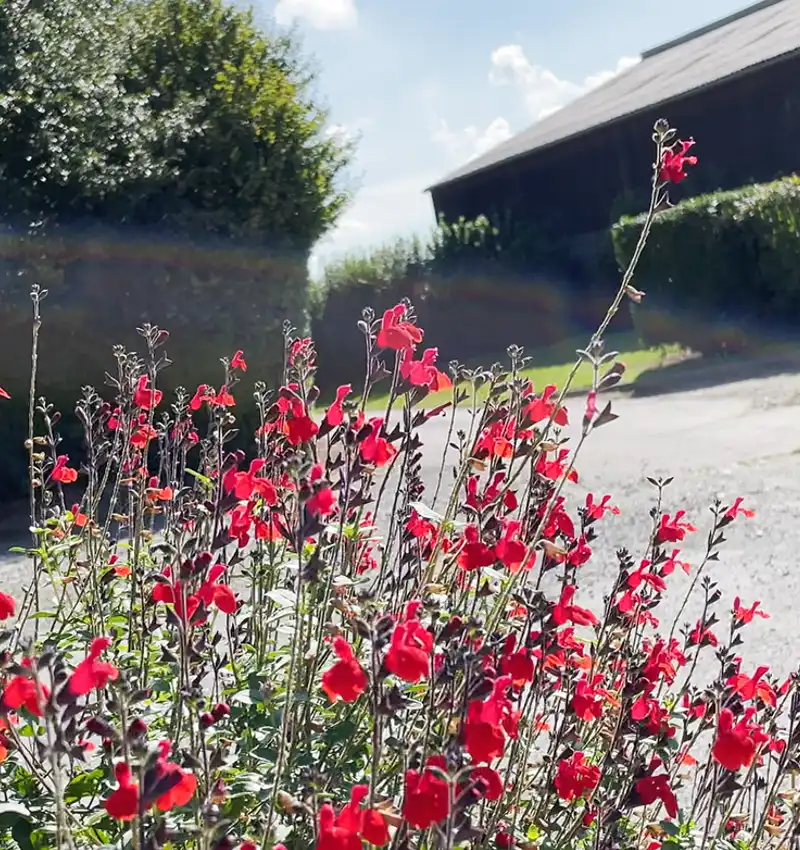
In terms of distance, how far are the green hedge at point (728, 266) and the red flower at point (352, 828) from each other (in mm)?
15667

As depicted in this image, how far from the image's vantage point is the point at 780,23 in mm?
23062

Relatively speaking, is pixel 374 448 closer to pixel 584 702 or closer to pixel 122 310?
pixel 584 702

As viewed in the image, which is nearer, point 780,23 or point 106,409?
point 106,409

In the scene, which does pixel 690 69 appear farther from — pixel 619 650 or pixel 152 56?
pixel 619 650

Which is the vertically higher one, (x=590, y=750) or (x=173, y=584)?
(x=173, y=584)

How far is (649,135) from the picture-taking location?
2327cm

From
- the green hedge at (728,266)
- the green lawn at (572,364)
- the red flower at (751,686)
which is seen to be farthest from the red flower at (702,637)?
the green hedge at (728,266)

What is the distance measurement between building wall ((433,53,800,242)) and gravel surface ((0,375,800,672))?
11505 mm

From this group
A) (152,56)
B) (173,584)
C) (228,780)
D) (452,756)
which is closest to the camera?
(452,756)

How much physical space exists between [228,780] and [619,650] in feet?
3.21

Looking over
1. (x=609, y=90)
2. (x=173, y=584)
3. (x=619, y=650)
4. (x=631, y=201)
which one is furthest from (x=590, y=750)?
(x=609, y=90)

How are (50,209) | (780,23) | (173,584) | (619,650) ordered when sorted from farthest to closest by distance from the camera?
(780,23) → (50,209) → (619,650) → (173,584)

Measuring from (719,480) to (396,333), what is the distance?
6.27m

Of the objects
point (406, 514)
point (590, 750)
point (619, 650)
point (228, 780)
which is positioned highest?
point (406, 514)
